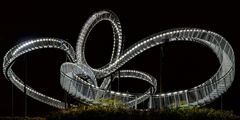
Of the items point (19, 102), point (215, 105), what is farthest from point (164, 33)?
point (19, 102)

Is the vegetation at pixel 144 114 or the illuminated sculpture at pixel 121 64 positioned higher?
the illuminated sculpture at pixel 121 64

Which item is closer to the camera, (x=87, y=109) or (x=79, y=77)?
(x=87, y=109)

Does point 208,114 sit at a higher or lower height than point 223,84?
lower

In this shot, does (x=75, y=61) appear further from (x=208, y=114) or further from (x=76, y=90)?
(x=208, y=114)

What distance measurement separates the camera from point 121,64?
115 ft

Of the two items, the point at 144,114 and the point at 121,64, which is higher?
the point at 121,64

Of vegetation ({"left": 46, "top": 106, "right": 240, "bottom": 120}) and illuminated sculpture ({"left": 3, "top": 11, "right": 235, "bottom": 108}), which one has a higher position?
illuminated sculpture ({"left": 3, "top": 11, "right": 235, "bottom": 108})

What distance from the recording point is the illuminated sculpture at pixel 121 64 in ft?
102

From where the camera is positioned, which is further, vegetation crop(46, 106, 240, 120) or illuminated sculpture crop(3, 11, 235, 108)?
illuminated sculpture crop(3, 11, 235, 108)

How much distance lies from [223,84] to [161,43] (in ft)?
14.8

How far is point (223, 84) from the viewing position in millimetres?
30484

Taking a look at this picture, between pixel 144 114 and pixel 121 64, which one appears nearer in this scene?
pixel 144 114

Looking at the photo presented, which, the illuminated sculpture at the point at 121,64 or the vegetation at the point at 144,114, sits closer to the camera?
the vegetation at the point at 144,114

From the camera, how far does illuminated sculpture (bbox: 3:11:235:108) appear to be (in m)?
31.1
